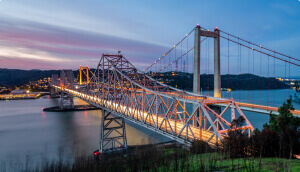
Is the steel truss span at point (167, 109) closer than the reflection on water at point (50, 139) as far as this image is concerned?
Yes

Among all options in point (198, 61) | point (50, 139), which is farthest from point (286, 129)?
point (50, 139)

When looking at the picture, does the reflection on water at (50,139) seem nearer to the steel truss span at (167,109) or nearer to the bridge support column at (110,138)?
the bridge support column at (110,138)

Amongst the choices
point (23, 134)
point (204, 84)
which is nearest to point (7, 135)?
point (23, 134)

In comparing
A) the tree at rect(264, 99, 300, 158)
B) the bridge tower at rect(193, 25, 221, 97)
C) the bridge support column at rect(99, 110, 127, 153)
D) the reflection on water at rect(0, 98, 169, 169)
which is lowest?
the reflection on water at rect(0, 98, 169, 169)

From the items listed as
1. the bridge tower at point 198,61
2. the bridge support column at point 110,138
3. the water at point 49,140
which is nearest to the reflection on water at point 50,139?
the water at point 49,140

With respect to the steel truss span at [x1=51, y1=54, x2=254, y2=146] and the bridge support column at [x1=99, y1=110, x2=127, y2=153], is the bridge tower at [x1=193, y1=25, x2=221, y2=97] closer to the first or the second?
the steel truss span at [x1=51, y1=54, x2=254, y2=146]

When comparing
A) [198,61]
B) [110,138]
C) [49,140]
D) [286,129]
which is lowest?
[49,140]

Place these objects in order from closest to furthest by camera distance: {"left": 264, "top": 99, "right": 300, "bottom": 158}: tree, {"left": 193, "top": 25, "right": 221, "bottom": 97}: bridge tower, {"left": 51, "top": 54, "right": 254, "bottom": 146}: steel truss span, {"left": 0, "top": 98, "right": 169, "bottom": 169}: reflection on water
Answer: {"left": 264, "top": 99, "right": 300, "bottom": 158}: tree → {"left": 51, "top": 54, "right": 254, "bottom": 146}: steel truss span → {"left": 0, "top": 98, "right": 169, "bottom": 169}: reflection on water → {"left": 193, "top": 25, "right": 221, "bottom": 97}: bridge tower

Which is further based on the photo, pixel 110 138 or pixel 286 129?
pixel 110 138

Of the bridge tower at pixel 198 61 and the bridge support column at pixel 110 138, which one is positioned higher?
the bridge tower at pixel 198 61

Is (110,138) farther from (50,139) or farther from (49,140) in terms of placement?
(50,139)

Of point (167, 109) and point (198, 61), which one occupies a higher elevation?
point (198, 61)

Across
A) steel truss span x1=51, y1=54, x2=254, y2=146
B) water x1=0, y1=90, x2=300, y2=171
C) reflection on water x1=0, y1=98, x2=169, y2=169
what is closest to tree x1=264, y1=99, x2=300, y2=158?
steel truss span x1=51, y1=54, x2=254, y2=146
